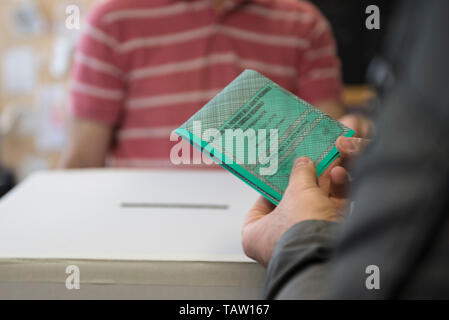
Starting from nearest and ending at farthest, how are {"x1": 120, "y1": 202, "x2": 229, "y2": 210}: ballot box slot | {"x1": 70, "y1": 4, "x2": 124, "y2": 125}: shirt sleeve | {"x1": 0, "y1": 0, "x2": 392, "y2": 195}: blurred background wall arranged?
{"x1": 120, "y1": 202, "x2": 229, "y2": 210}: ballot box slot
{"x1": 70, "y1": 4, "x2": 124, "y2": 125}: shirt sleeve
{"x1": 0, "y1": 0, "x2": 392, "y2": 195}: blurred background wall

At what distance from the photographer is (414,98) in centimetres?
21

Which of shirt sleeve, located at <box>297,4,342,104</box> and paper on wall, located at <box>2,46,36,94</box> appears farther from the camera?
paper on wall, located at <box>2,46,36,94</box>

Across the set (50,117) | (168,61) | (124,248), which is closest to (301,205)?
(124,248)

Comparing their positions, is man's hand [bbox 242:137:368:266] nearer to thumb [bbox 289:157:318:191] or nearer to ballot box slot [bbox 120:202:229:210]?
thumb [bbox 289:157:318:191]

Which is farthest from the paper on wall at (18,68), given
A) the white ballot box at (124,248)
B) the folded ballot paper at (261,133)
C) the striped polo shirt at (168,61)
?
the folded ballot paper at (261,133)

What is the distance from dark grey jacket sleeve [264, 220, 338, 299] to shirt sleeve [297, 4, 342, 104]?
0.60 m

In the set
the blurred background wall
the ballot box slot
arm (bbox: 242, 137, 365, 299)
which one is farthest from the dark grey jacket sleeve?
the blurred background wall

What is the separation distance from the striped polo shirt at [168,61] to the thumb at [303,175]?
0.46 metres

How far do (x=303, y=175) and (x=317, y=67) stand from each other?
22.5 inches

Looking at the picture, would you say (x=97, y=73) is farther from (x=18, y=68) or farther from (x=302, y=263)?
(x=18, y=68)

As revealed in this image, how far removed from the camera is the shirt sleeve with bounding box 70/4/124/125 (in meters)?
0.82

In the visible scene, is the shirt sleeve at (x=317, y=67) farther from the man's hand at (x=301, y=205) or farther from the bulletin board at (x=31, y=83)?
the bulletin board at (x=31, y=83)

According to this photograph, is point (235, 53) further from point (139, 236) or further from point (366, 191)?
point (366, 191)
